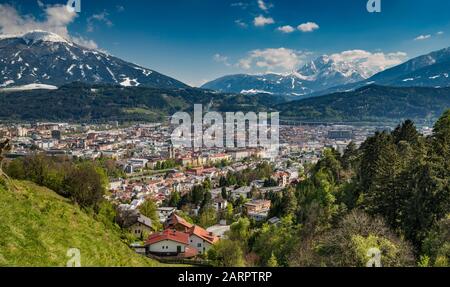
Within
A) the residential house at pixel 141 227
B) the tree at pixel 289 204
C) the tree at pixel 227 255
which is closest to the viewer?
the tree at pixel 227 255

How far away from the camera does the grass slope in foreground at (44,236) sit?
22.5 ft

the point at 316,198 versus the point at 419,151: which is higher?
the point at 419,151

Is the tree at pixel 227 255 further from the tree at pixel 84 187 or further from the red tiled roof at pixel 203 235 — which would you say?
the tree at pixel 84 187

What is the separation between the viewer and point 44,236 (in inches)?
307

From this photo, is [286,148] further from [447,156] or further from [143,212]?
[447,156]

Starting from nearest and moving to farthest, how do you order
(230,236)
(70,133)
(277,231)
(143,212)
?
(277,231), (230,236), (143,212), (70,133)

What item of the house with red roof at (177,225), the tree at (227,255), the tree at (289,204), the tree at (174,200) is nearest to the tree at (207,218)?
the house with red roof at (177,225)

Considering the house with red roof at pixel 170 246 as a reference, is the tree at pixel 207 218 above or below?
below

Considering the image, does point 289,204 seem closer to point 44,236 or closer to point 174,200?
point 44,236

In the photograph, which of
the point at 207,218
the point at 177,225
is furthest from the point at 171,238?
the point at 207,218

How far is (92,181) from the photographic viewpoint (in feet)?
83.5
